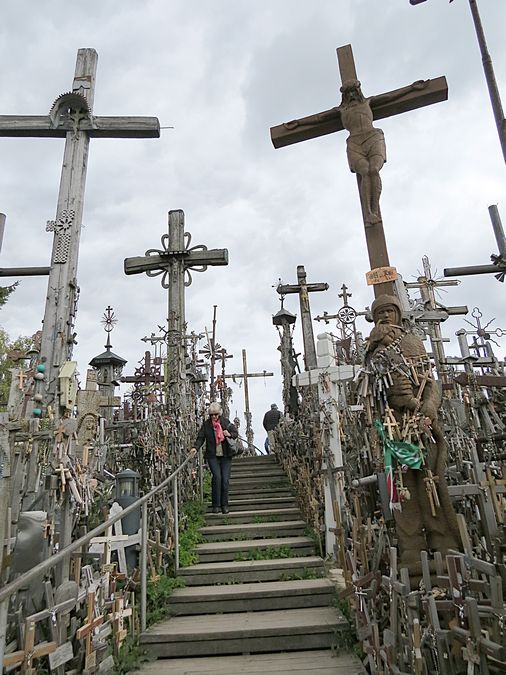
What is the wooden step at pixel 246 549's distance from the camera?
5965 millimetres

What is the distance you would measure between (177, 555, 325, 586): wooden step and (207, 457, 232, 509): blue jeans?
1.91 metres

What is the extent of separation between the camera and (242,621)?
450 centimetres

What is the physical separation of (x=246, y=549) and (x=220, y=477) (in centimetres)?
165

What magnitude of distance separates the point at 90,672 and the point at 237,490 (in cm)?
559

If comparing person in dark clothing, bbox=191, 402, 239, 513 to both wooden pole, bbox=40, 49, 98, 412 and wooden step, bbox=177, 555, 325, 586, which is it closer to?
wooden step, bbox=177, 555, 325, 586

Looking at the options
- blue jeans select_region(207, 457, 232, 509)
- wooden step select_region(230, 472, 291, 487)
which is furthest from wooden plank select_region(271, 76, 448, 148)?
wooden step select_region(230, 472, 291, 487)

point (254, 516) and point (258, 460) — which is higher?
point (258, 460)

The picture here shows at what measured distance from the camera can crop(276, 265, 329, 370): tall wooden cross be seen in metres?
13.0

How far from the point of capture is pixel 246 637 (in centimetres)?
420

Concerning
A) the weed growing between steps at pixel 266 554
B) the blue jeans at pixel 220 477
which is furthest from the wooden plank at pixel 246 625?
the blue jeans at pixel 220 477

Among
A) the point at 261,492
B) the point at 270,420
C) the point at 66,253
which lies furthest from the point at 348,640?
the point at 270,420

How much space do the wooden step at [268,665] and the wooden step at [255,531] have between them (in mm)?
2469

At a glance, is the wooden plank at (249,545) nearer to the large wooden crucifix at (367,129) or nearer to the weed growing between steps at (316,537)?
the weed growing between steps at (316,537)

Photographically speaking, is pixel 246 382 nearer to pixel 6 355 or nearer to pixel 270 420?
pixel 270 420
